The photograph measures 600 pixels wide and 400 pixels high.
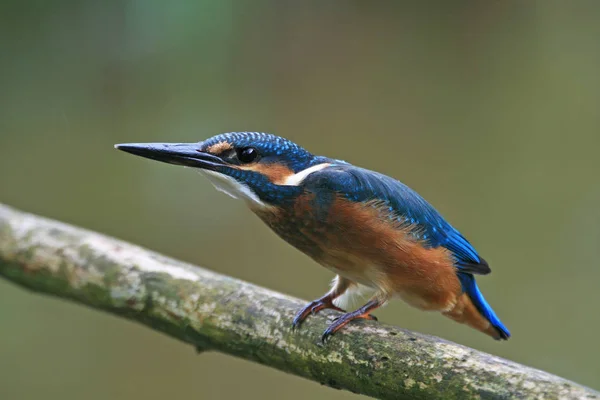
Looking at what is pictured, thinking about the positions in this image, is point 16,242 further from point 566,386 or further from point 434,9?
point 434,9

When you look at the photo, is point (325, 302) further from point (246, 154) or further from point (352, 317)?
point (246, 154)

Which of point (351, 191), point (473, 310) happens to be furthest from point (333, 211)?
point (473, 310)

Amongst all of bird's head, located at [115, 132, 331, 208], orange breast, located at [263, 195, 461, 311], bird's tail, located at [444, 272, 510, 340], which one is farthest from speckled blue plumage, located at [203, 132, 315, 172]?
bird's tail, located at [444, 272, 510, 340]

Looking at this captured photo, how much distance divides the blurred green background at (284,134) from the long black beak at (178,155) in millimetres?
1785

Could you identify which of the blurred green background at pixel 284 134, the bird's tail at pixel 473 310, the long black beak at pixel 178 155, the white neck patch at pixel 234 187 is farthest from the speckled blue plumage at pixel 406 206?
the blurred green background at pixel 284 134

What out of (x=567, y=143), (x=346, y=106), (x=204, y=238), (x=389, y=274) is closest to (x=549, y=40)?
(x=567, y=143)

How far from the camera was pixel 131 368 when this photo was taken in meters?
3.45

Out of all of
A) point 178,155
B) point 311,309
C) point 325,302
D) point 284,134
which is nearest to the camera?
point 178,155

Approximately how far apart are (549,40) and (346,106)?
115 centimetres

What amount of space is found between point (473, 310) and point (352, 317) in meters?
0.45

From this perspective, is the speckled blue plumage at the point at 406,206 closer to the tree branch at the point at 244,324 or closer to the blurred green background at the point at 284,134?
the tree branch at the point at 244,324

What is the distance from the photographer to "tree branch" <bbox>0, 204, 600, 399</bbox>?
4.26 feet

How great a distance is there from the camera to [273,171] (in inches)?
64.5

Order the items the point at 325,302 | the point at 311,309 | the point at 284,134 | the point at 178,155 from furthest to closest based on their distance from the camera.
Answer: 1. the point at 284,134
2. the point at 325,302
3. the point at 311,309
4. the point at 178,155
